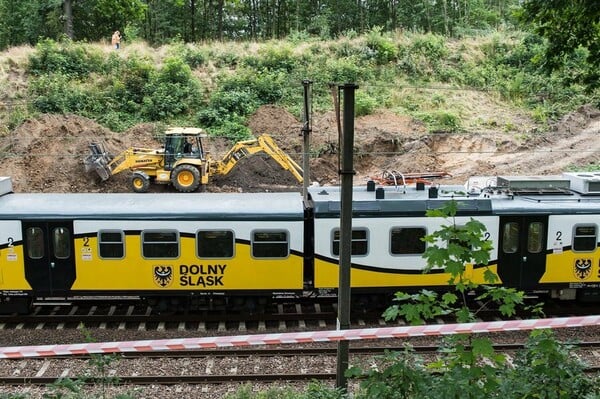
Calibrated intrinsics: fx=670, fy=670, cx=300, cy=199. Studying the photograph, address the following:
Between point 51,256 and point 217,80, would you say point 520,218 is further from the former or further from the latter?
point 217,80

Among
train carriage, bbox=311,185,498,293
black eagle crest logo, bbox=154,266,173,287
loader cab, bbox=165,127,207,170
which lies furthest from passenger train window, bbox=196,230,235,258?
loader cab, bbox=165,127,207,170

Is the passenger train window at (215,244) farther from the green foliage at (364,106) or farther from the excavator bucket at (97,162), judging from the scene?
the green foliage at (364,106)

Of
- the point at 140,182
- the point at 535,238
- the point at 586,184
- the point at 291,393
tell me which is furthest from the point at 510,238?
the point at 140,182

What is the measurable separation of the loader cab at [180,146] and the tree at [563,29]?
51.3 feet

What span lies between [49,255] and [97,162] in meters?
13.2

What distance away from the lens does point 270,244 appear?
14320mm

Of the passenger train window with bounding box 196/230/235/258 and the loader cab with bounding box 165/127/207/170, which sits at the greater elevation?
the loader cab with bounding box 165/127/207/170

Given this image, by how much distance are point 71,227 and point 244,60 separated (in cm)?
2511

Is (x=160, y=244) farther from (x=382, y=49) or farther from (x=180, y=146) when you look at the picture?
(x=382, y=49)

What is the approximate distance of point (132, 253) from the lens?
14227 mm

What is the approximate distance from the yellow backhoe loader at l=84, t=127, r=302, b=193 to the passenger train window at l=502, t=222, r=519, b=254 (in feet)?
39.1

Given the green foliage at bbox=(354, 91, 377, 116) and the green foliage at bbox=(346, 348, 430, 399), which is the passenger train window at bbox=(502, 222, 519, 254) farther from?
the green foliage at bbox=(354, 91, 377, 116)

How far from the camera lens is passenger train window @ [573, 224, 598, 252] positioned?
14.8m

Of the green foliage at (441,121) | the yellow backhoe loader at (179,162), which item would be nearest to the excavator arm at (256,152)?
the yellow backhoe loader at (179,162)
